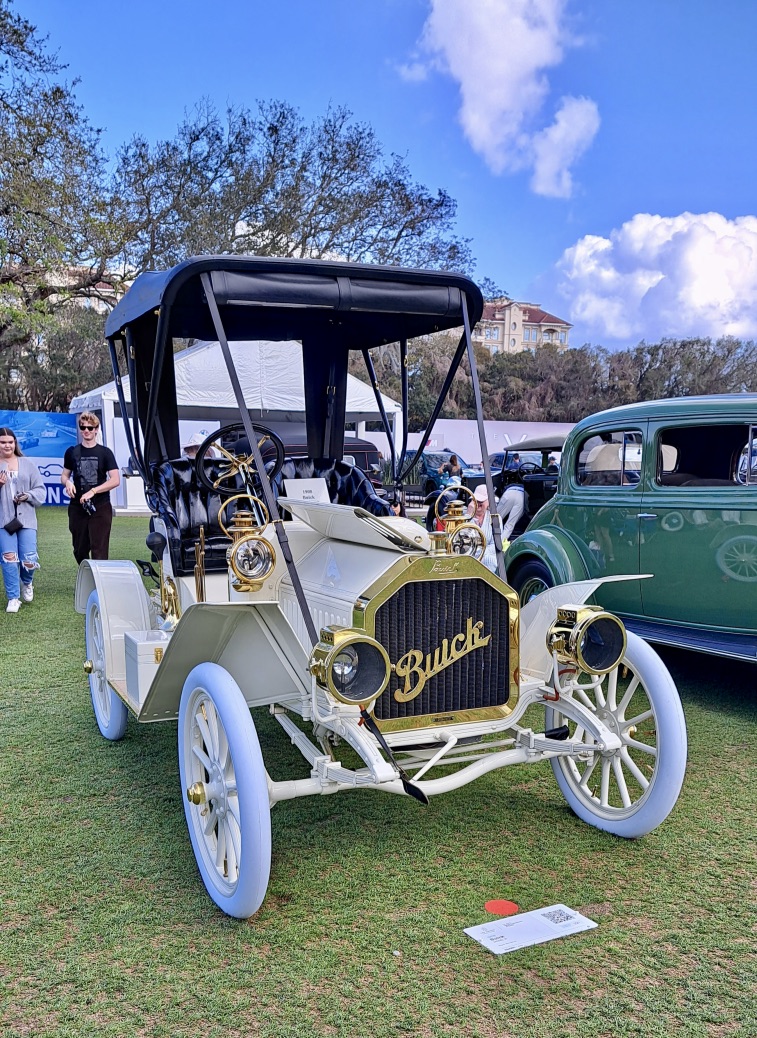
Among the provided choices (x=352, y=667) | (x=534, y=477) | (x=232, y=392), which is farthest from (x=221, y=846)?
(x=534, y=477)

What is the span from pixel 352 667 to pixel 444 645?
1.58 feet

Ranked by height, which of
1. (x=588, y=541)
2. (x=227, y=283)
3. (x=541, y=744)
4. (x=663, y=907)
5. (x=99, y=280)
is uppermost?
(x=99, y=280)

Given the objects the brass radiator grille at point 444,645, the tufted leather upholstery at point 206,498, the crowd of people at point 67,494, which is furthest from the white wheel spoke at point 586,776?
the crowd of people at point 67,494

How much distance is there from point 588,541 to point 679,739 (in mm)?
3037

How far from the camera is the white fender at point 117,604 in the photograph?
4332 mm

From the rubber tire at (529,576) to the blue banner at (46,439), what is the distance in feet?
46.2

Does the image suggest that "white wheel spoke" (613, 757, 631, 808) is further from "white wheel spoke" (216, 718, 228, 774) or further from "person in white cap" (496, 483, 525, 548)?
"person in white cap" (496, 483, 525, 548)

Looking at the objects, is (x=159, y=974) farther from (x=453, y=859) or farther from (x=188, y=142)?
(x=188, y=142)

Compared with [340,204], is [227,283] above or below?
below

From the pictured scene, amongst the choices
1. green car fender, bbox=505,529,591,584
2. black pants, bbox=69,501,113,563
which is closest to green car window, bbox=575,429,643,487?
green car fender, bbox=505,529,591,584

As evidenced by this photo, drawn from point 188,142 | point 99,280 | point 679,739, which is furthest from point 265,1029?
point 188,142

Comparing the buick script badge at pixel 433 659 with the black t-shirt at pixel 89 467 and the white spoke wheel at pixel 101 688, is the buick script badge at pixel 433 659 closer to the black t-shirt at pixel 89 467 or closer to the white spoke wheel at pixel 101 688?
the white spoke wheel at pixel 101 688

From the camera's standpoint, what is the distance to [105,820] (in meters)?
3.57

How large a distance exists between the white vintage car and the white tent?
1378 millimetres
